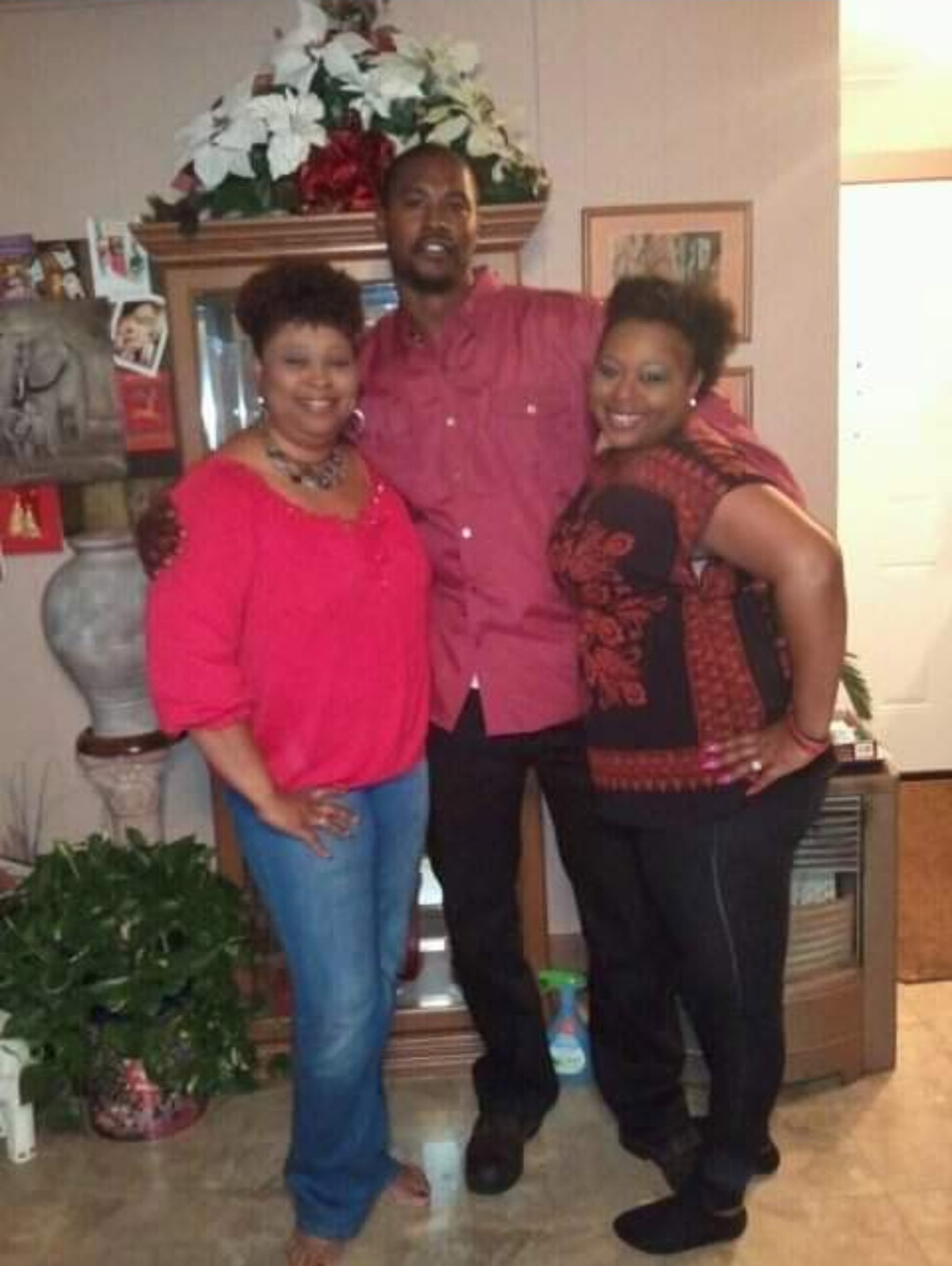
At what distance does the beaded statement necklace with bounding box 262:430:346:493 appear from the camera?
5.32ft

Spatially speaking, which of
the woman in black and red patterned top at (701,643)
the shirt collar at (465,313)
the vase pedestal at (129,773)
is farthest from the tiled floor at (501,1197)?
the shirt collar at (465,313)

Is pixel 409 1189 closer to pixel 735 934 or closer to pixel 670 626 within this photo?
pixel 735 934

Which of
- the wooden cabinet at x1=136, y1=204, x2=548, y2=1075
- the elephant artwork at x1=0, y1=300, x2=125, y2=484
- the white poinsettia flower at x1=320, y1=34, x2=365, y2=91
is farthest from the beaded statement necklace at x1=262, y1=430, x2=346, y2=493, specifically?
the elephant artwork at x1=0, y1=300, x2=125, y2=484

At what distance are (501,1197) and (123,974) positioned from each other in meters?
0.71

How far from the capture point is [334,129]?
2.04 m

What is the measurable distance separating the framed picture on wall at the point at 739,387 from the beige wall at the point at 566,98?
19 centimetres

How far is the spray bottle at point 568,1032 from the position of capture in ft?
7.52

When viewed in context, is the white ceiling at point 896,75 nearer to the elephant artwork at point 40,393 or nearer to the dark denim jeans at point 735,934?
the elephant artwork at point 40,393

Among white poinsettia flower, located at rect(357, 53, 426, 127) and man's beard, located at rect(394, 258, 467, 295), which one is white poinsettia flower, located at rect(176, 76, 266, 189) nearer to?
white poinsettia flower, located at rect(357, 53, 426, 127)

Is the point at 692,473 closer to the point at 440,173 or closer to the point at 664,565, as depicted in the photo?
the point at 664,565

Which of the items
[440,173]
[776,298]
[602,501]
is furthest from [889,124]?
[602,501]

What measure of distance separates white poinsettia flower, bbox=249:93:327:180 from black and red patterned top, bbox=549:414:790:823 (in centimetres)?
78

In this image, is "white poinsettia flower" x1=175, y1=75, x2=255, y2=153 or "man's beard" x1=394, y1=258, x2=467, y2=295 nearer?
"man's beard" x1=394, y1=258, x2=467, y2=295

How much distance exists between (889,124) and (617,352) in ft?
8.10
